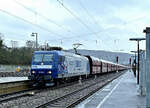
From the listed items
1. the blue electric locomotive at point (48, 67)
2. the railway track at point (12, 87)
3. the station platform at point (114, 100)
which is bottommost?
the station platform at point (114, 100)

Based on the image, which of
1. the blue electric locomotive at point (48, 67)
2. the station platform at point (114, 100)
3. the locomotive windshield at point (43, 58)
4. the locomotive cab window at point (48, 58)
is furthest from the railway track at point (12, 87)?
the station platform at point (114, 100)

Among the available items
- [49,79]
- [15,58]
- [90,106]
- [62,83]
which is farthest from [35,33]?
[90,106]

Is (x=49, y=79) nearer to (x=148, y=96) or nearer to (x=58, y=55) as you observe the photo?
(x=58, y=55)

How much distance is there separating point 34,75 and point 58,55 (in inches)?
102

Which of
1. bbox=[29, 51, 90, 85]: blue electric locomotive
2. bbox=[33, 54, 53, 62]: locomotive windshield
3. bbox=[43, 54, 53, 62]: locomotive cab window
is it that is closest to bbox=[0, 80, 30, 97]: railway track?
bbox=[29, 51, 90, 85]: blue electric locomotive

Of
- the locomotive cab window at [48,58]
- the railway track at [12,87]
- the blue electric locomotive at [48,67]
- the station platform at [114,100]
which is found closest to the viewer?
the station platform at [114,100]

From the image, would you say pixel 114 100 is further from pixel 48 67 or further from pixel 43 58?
pixel 43 58

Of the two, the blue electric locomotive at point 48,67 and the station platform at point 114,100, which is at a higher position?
the blue electric locomotive at point 48,67

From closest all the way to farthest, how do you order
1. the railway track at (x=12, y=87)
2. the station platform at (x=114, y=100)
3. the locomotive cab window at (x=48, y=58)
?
the station platform at (x=114, y=100) → the railway track at (x=12, y=87) → the locomotive cab window at (x=48, y=58)

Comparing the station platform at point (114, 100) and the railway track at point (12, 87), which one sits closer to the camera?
the station platform at point (114, 100)

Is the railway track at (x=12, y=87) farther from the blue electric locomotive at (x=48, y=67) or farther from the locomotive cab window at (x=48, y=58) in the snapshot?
the locomotive cab window at (x=48, y=58)

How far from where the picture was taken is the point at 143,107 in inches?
468

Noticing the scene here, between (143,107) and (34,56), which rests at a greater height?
(34,56)

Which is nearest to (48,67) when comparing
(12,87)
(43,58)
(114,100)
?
(43,58)
